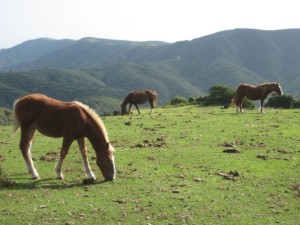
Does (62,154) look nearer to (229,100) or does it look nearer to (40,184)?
(40,184)

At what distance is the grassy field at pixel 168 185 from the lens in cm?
900

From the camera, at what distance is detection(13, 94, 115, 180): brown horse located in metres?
11.6

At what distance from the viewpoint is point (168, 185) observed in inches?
438

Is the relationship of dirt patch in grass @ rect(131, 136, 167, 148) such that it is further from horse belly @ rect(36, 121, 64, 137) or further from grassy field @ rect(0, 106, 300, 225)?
horse belly @ rect(36, 121, 64, 137)

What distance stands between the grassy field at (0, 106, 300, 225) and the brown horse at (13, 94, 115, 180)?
56 cm

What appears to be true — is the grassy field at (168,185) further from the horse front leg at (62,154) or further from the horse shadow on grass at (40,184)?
the horse front leg at (62,154)

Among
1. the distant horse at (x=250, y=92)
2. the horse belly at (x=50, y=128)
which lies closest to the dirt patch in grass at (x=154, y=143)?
the horse belly at (x=50, y=128)

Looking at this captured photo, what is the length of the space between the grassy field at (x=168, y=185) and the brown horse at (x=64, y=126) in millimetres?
556

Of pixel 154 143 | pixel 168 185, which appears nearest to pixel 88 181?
pixel 168 185

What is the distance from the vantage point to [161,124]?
25109mm

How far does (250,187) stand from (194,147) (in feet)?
19.2

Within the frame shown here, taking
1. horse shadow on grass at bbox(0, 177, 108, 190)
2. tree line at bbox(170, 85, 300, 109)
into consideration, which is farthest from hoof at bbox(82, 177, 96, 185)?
tree line at bbox(170, 85, 300, 109)

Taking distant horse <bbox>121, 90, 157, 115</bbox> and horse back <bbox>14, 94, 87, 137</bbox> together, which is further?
distant horse <bbox>121, 90, 157, 115</bbox>

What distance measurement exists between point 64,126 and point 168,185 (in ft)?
11.3
